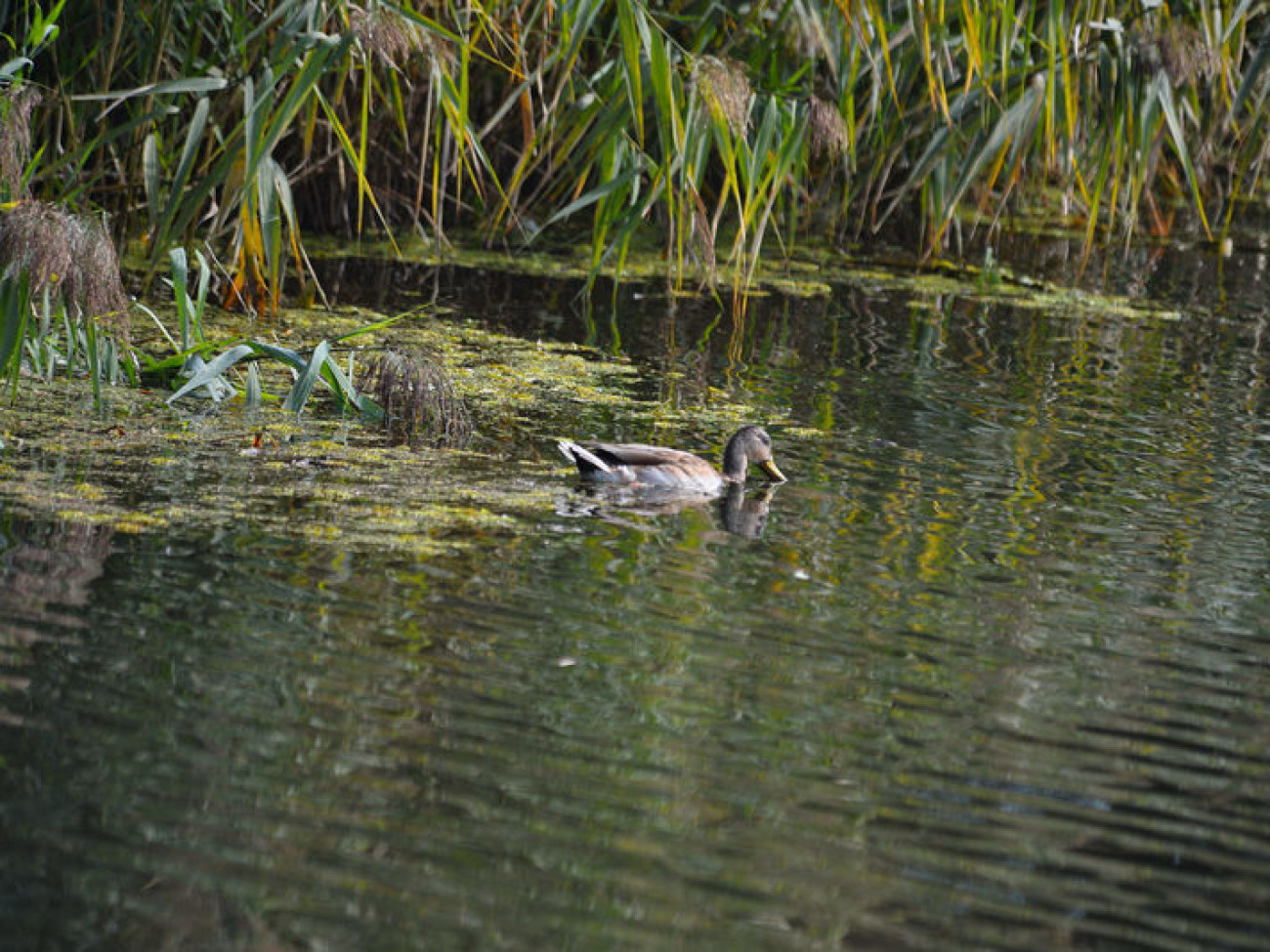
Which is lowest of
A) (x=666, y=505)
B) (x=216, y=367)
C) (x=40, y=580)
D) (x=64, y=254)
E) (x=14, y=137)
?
(x=40, y=580)

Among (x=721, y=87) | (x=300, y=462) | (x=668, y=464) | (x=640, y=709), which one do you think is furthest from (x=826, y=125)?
(x=640, y=709)

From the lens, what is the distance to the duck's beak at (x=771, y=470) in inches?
246

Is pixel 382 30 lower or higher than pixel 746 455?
higher

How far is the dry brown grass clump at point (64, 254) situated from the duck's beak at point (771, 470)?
2.38 m

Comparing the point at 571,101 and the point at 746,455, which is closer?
the point at 746,455

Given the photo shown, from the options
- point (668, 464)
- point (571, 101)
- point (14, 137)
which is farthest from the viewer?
point (571, 101)

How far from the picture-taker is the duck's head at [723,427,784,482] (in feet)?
20.5

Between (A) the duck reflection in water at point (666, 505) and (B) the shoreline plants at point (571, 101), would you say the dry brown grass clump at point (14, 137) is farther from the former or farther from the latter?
(A) the duck reflection in water at point (666, 505)

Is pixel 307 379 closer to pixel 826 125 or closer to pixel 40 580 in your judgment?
pixel 40 580

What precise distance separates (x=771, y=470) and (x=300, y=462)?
5.20 ft

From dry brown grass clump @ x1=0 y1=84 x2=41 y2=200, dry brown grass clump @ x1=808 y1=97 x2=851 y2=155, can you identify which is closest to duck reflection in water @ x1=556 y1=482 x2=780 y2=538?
dry brown grass clump @ x1=808 y1=97 x2=851 y2=155

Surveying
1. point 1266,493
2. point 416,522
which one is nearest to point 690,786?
point 416,522

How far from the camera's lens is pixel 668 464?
5938 millimetres

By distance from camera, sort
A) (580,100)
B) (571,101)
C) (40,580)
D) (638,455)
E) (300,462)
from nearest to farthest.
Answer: (40,580) < (300,462) < (638,455) < (571,101) < (580,100)
